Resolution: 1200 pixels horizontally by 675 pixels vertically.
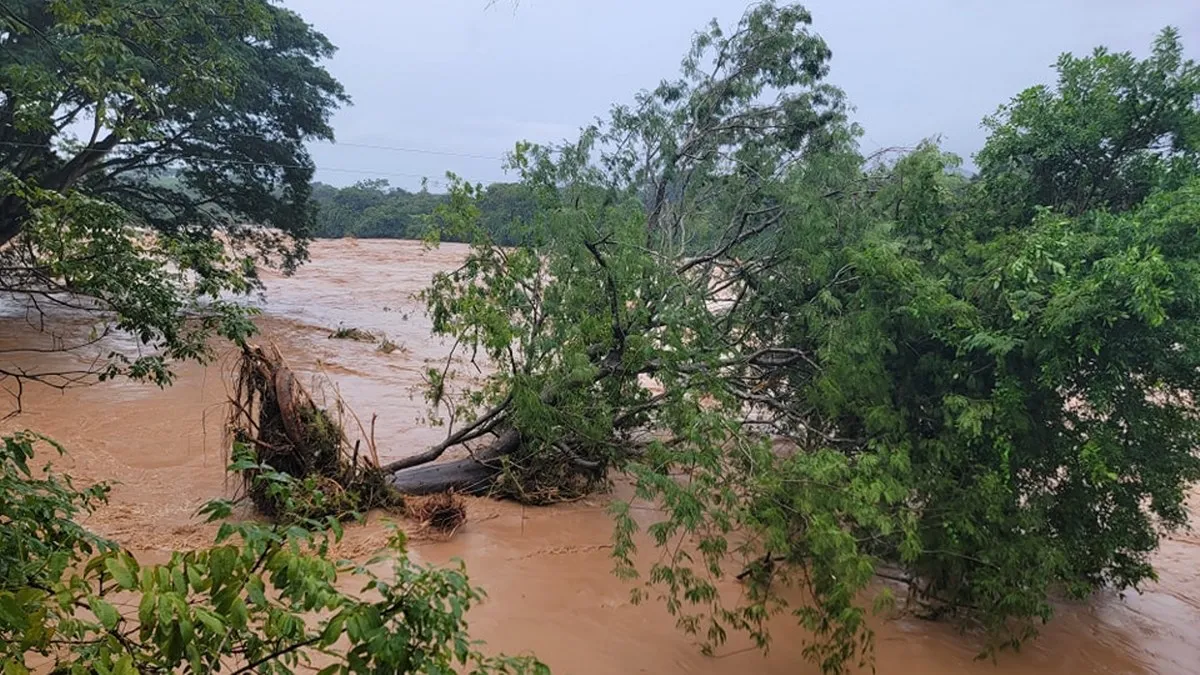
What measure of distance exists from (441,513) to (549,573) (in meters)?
1.28

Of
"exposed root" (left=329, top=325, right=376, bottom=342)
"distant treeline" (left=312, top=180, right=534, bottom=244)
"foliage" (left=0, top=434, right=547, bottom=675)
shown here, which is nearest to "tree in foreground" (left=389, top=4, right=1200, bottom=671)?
"foliage" (left=0, top=434, right=547, bottom=675)

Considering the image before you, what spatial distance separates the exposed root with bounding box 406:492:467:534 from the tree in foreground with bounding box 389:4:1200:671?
32.7 inches

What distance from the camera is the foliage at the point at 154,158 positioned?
3578 millimetres

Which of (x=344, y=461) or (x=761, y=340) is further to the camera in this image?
(x=761, y=340)

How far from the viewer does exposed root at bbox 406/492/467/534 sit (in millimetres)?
6824

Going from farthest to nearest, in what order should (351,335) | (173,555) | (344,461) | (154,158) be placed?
(351,335) < (154,158) < (344,461) < (173,555)

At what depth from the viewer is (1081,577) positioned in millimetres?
5855

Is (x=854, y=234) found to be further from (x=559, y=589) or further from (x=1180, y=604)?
(x=1180, y=604)

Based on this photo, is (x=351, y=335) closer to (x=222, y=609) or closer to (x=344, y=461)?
(x=344, y=461)

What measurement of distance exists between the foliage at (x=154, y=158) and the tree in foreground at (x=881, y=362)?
2688 millimetres

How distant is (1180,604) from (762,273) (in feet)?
18.1

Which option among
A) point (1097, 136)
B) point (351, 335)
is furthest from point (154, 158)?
point (1097, 136)

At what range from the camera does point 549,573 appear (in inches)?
251

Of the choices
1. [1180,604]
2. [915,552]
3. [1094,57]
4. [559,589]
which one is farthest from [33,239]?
[1180,604]
